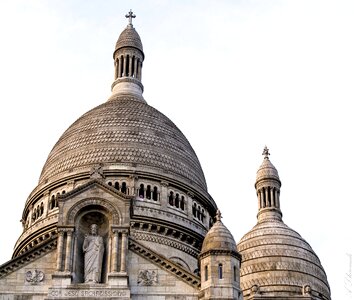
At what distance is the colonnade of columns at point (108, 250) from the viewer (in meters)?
35.0

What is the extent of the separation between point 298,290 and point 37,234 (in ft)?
45.8

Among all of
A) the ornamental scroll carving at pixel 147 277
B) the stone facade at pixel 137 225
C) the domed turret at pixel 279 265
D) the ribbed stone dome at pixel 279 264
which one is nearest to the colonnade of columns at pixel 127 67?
the stone facade at pixel 137 225

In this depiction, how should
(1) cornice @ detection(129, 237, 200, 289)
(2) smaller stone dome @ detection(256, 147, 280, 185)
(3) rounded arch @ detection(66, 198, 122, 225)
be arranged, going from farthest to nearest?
1. (2) smaller stone dome @ detection(256, 147, 280, 185)
2. (3) rounded arch @ detection(66, 198, 122, 225)
3. (1) cornice @ detection(129, 237, 200, 289)

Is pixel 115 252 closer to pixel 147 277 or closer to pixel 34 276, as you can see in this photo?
pixel 147 277

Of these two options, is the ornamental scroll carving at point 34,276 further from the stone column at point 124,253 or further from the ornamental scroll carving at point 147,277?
the ornamental scroll carving at point 147,277

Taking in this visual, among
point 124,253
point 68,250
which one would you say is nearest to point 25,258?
point 68,250

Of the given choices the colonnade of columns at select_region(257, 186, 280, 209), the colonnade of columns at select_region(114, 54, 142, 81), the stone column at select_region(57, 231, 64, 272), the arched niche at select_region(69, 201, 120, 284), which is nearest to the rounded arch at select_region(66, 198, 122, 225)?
the arched niche at select_region(69, 201, 120, 284)

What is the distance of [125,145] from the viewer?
170 ft

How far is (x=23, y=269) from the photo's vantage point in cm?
3522

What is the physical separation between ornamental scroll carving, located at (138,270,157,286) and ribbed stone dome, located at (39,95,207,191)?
15.3 metres

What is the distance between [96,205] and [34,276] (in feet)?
12.1

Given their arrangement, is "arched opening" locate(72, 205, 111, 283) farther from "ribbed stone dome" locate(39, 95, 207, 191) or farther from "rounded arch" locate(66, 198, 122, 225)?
"ribbed stone dome" locate(39, 95, 207, 191)

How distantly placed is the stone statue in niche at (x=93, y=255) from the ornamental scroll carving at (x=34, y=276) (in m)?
1.69

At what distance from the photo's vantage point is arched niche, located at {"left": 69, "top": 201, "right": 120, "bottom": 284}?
117ft
